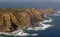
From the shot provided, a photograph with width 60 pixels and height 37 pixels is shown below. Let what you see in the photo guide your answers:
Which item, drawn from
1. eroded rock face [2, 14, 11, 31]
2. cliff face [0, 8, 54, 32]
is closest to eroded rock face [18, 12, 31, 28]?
cliff face [0, 8, 54, 32]

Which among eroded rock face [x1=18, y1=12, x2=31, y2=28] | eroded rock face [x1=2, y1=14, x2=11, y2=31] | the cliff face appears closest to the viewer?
eroded rock face [x1=2, y1=14, x2=11, y2=31]

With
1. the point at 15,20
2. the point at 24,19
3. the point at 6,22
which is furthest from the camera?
the point at 24,19

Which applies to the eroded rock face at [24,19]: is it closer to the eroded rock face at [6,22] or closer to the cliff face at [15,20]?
the cliff face at [15,20]

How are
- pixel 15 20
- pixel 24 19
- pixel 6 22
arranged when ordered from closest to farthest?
pixel 6 22, pixel 15 20, pixel 24 19

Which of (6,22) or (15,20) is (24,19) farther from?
(6,22)

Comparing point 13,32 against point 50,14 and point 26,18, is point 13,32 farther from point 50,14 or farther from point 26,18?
point 50,14

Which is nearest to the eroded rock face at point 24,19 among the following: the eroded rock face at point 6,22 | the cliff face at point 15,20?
the cliff face at point 15,20

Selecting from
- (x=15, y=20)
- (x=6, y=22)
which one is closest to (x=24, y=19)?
(x=15, y=20)

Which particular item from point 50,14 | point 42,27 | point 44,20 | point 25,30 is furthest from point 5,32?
point 50,14

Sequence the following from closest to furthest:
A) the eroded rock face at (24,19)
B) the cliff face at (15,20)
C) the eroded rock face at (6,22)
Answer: the eroded rock face at (6,22) → the cliff face at (15,20) → the eroded rock face at (24,19)

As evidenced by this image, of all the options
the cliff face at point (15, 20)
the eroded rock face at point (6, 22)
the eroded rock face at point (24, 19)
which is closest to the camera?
the eroded rock face at point (6, 22)

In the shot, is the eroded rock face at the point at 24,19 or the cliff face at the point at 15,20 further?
the eroded rock face at the point at 24,19

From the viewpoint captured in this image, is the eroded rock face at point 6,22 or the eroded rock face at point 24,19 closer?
the eroded rock face at point 6,22

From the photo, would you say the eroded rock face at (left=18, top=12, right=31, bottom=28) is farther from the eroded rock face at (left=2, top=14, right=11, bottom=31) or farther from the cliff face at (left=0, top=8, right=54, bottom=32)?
the eroded rock face at (left=2, top=14, right=11, bottom=31)
